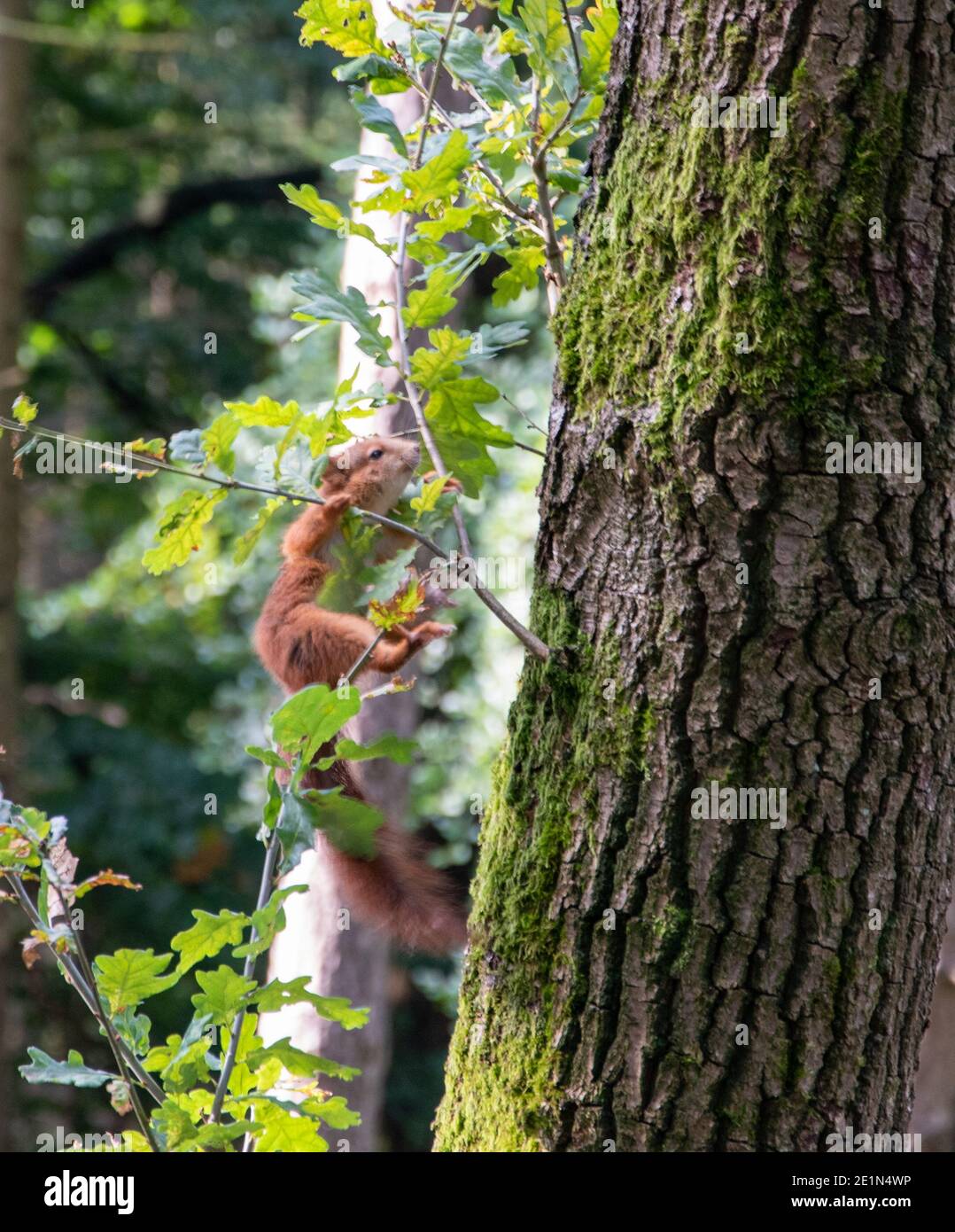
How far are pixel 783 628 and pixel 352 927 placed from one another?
2.95 m

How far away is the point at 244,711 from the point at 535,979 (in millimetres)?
8527

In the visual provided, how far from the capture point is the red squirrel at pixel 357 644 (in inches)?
108

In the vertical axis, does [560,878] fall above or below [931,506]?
below

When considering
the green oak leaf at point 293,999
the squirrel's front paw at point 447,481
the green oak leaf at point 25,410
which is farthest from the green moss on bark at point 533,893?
the green oak leaf at point 25,410

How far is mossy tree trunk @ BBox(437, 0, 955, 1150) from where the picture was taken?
1801 mm

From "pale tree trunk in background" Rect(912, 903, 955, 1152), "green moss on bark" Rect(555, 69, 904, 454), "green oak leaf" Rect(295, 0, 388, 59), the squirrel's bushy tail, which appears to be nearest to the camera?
"green moss on bark" Rect(555, 69, 904, 454)

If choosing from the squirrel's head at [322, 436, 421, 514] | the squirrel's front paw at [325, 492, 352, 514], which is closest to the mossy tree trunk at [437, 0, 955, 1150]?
the squirrel's front paw at [325, 492, 352, 514]

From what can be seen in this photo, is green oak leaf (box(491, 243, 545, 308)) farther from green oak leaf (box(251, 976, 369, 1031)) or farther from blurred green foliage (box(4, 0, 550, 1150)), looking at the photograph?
blurred green foliage (box(4, 0, 550, 1150))

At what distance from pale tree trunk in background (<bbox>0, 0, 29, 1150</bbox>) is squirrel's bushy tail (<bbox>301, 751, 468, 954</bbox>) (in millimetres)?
4535

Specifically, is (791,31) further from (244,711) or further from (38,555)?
→ (38,555)

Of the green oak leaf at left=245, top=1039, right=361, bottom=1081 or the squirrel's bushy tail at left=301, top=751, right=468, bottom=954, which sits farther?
the squirrel's bushy tail at left=301, top=751, right=468, bottom=954

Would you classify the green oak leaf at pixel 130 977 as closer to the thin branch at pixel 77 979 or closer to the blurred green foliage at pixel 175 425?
the thin branch at pixel 77 979

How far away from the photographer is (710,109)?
1.86 metres

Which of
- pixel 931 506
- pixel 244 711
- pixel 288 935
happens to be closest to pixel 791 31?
pixel 931 506
